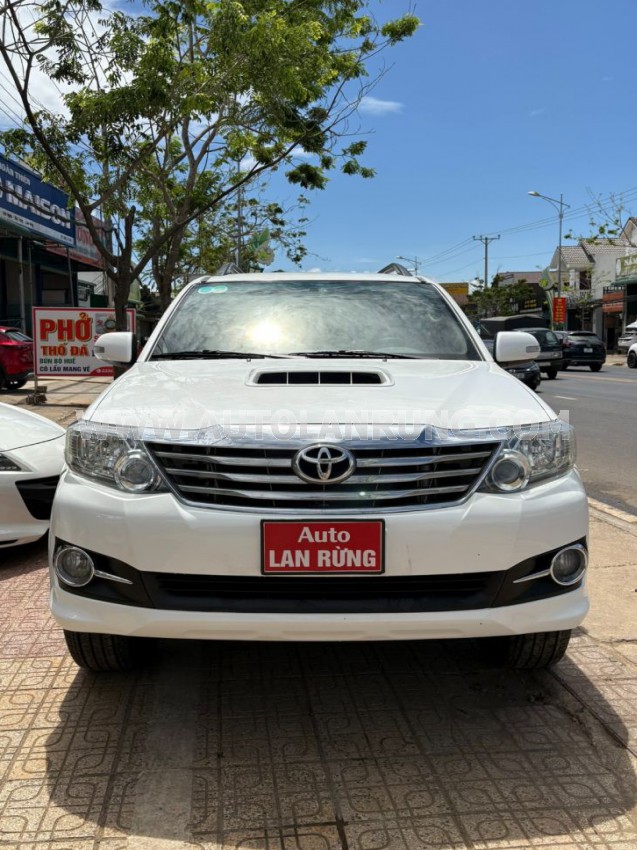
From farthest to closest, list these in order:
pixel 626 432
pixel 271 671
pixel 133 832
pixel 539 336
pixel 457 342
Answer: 1. pixel 539 336
2. pixel 626 432
3. pixel 457 342
4. pixel 271 671
5. pixel 133 832

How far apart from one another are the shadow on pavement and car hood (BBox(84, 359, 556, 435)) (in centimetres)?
107

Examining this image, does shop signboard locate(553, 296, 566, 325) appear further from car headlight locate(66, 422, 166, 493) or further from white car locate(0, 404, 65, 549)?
car headlight locate(66, 422, 166, 493)

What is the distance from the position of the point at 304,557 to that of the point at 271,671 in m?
1.02

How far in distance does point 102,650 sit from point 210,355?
1326 millimetres

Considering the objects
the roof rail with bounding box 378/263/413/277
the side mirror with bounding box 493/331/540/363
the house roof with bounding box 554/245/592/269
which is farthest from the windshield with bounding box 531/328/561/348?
the house roof with bounding box 554/245/592/269

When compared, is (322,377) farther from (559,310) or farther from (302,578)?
(559,310)

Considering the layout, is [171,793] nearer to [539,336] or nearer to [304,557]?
[304,557]

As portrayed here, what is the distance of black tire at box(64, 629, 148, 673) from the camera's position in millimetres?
2846

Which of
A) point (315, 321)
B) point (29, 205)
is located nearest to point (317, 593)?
point (315, 321)

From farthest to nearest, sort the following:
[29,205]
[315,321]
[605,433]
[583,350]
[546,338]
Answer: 1. [583,350]
2. [546,338]
3. [29,205]
4. [605,433]
5. [315,321]

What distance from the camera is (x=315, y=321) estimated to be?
3758mm

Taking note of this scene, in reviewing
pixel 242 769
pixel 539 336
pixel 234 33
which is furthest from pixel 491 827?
pixel 539 336

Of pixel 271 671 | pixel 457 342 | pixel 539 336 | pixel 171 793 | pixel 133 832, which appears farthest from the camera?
pixel 539 336

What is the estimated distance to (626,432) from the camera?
1085cm
